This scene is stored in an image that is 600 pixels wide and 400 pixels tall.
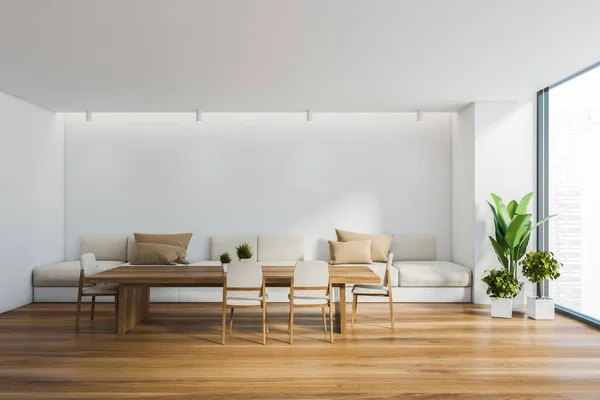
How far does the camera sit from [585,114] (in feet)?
19.9

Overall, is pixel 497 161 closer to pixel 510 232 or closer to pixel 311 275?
pixel 510 232

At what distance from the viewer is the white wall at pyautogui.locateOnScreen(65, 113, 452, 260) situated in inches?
321

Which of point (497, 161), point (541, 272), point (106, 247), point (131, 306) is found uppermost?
point (497, 161)

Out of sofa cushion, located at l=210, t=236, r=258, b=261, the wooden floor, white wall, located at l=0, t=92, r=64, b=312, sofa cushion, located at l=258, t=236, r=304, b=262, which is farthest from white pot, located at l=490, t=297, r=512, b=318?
A: white wall, located at l=0, t=92, r=64, b=312

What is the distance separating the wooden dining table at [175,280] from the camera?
5281 mm

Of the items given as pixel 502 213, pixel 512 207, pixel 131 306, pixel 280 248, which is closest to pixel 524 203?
pixel 512 207

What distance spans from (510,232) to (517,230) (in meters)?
0.09

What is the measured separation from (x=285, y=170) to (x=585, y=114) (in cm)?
408

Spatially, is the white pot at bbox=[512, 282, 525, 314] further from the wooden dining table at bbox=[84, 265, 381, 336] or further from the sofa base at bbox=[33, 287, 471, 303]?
the wooden dining table at bbox=[84, 265, 381, 336]

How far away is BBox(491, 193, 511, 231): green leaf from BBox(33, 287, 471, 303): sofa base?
3.65ft

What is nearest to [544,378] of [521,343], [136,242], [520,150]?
[521,343]

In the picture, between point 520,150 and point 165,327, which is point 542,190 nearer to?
point 520,150

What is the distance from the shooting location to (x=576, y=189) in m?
6.26

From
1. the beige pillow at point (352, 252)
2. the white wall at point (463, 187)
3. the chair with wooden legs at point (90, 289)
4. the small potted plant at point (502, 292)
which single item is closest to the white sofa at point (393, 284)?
the beige pillow at point (352, 252)
